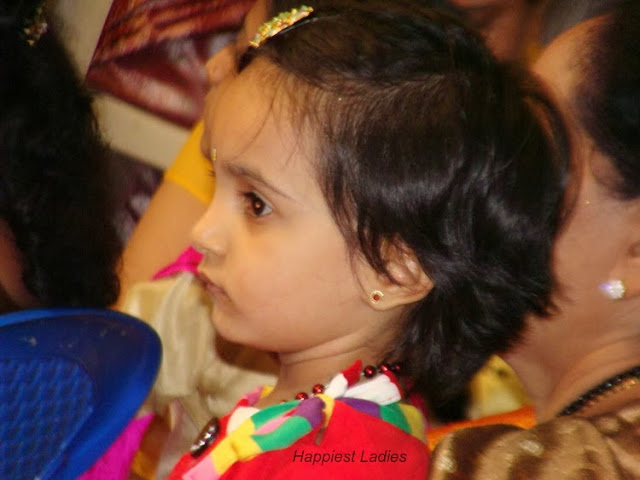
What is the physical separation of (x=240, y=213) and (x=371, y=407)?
205 mm

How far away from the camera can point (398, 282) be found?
0.76m

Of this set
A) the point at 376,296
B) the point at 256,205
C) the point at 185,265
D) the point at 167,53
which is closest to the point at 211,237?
the point at 256,205

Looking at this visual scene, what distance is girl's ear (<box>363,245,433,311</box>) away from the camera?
0.76 metres

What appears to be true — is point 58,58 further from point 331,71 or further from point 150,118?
point 150,118

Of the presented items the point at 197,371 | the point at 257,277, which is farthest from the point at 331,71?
the point at 197,371

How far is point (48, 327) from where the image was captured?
622 millimetres

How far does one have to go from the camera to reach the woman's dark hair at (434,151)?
0.73m

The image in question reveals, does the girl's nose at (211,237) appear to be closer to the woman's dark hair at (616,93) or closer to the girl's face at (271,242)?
the girl's face at (271,242)

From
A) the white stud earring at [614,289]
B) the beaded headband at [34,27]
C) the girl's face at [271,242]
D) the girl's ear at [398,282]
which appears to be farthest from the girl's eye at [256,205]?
the white stud earring at [614,289]

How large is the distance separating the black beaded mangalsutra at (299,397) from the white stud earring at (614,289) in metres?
0.20

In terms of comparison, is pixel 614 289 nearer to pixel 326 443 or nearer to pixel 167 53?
pixel 326 443

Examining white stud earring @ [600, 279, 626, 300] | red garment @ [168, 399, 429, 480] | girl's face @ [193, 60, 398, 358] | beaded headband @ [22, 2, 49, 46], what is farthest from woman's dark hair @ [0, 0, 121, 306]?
white stud earring @ [600, 279, 626, 300]

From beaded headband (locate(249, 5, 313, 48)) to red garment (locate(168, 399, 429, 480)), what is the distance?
1.13 ft

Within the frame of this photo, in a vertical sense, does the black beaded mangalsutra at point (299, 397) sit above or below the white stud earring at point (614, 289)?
below
